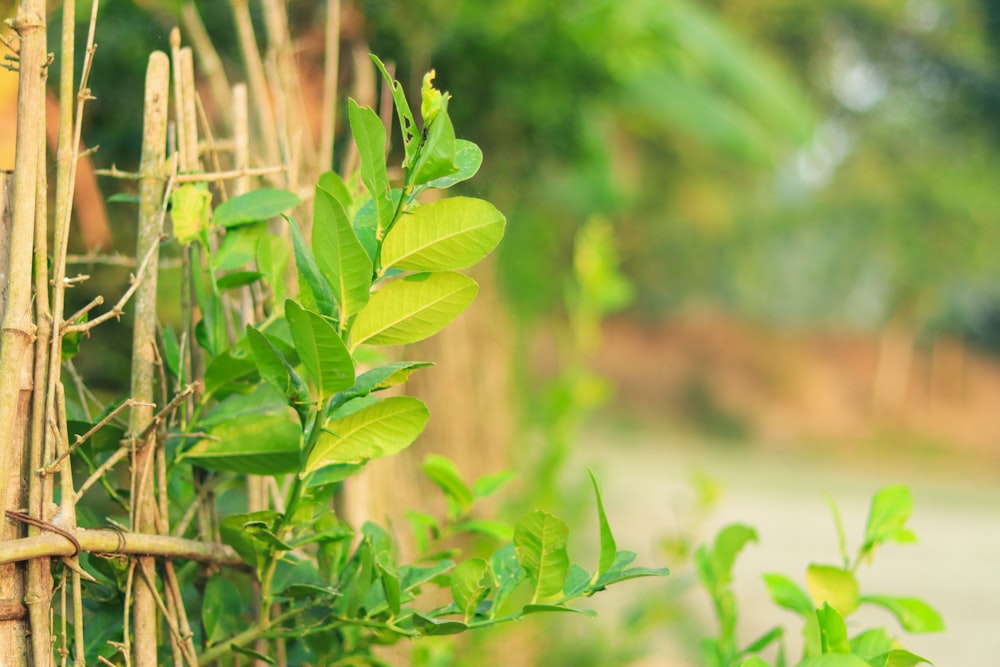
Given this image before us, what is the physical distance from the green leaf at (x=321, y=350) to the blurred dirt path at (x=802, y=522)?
27.0 inches

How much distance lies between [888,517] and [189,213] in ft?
1.91

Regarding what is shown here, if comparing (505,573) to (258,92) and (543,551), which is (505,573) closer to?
(543,551)

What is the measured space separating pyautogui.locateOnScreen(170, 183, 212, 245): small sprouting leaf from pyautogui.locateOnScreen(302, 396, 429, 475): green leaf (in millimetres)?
199

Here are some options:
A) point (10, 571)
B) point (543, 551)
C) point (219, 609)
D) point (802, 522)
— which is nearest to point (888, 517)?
point (543, 551)

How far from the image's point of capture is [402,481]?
185cm

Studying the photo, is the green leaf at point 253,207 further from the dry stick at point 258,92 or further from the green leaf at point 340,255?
the dry stick at point 258,92

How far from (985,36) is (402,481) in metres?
→ 9.26

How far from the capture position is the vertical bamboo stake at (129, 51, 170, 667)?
0.65m

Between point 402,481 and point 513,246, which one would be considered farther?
point 513,246

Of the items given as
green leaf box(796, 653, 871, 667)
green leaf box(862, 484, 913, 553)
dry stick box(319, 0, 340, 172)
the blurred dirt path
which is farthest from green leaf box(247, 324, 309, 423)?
the blurred dirt path

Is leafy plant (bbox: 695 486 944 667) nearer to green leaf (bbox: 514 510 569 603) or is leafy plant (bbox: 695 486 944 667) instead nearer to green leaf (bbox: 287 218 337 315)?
green leaf (bbox: 514 510 569 603)

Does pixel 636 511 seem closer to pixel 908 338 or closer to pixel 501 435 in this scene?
pixel 501 435

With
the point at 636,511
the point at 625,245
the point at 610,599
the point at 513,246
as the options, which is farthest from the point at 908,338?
the point at 610,599

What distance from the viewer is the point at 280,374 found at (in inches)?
23.1
